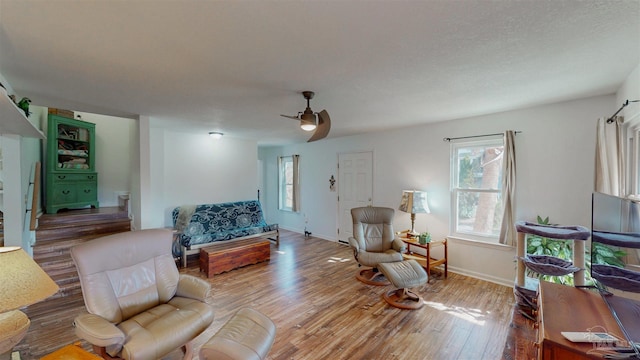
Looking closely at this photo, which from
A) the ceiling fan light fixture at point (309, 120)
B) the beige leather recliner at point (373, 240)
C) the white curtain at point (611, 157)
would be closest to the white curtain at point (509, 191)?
the white curtain at point (611, 157)

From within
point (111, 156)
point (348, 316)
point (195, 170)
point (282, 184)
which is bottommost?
point (348, 316)

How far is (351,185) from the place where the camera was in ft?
17.7

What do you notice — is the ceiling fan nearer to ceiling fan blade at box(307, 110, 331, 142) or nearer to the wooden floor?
ceiling fan blade at box(307, 110, 331, 142)

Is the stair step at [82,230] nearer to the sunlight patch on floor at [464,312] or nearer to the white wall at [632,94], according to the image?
the sunlight patch on floor at [464,312]

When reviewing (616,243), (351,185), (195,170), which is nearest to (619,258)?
(616,243)

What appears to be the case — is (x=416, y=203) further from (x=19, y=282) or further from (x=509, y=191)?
(x=19, y=282)

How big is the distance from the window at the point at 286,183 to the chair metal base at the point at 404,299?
4064mm

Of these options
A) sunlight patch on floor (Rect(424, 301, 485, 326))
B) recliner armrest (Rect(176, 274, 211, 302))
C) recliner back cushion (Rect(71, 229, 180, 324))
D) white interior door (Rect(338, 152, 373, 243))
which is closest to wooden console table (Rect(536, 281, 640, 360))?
sunlight patch on floor (Rect(424, 301, 485, 326))

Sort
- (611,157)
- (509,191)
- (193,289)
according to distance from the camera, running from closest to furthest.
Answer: (193,289) → (611,157) → (509,191)

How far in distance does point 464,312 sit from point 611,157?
6.75 feet

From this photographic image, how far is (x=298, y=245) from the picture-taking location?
5.41 meters

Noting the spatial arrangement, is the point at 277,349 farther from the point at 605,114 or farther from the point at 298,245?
the point at 605,114

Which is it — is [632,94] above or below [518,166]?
above

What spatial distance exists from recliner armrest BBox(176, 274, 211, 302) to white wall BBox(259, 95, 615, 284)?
136 inches
